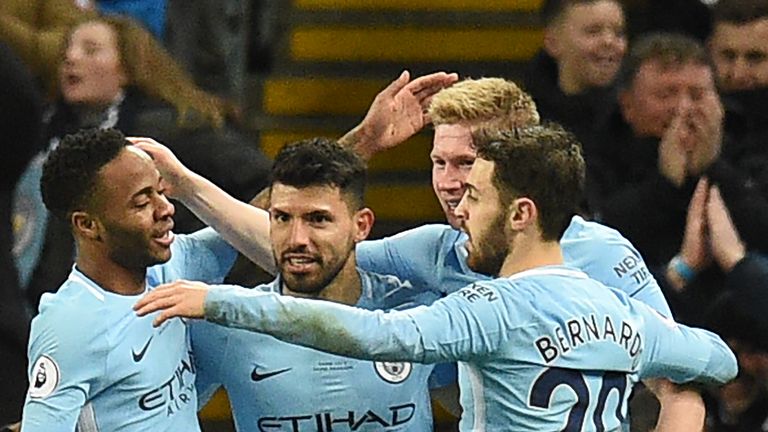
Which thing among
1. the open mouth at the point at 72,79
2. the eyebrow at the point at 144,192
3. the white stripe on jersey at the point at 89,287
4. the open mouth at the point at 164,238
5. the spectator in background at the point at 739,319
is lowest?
the spectator in background at the point at 739,319

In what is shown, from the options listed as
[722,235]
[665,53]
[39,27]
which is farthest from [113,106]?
[722,235]

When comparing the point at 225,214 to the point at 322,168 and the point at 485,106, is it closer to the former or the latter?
the point at 322,168

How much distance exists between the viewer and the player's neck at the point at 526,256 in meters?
4.78

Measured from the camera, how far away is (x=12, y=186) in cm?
715

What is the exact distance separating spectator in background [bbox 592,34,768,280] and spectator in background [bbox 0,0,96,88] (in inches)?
77.8

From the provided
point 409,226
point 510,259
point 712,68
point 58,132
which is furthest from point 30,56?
point 510,259

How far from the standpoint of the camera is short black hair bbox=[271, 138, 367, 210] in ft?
16.6

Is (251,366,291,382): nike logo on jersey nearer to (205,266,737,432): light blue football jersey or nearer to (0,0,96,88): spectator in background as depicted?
(205,266,737,432): light blue football jersey

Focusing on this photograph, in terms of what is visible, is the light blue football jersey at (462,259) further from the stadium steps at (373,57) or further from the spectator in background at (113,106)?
the stadium steps at (373,57)

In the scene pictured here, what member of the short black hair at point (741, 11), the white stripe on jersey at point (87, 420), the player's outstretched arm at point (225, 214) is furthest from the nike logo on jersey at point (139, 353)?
the short black hair at point (741, 11)

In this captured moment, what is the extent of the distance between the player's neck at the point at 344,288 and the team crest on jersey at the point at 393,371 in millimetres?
162

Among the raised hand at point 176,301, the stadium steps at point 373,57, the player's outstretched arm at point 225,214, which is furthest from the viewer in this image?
the stadium steps at point 373,57

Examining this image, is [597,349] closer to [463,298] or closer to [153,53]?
[463,298]

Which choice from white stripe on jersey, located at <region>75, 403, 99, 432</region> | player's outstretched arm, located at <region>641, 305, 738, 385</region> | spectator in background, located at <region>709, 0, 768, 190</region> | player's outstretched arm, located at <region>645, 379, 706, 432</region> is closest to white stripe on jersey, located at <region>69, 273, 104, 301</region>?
white stripe on jersey, located at <region>75, 403, 99, 432</region>
